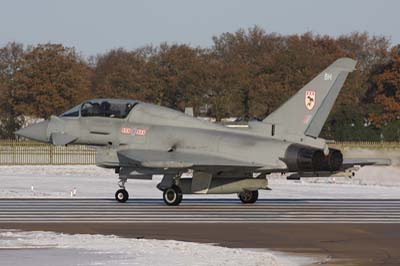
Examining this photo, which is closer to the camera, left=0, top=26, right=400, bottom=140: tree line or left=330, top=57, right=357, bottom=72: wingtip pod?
left=330, top=57, right=357, bottom=72: wingtip pod

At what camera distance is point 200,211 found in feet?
85.8

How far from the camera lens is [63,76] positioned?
79500mm

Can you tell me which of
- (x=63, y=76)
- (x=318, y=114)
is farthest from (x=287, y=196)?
(x=63, y=76)

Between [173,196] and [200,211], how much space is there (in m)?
1.99

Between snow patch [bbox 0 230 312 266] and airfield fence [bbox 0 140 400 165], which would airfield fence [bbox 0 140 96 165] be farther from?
snow patch [bbox 0 230 312 266]

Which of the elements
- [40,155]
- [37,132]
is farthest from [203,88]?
[37,132]

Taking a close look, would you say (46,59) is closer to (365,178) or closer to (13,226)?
(365,178)

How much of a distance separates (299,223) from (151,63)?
63968 millimetres

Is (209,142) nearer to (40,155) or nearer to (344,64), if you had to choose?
(344,64)

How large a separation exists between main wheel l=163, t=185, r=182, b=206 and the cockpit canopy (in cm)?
287

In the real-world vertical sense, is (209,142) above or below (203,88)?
below

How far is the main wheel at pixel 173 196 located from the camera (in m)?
28.0

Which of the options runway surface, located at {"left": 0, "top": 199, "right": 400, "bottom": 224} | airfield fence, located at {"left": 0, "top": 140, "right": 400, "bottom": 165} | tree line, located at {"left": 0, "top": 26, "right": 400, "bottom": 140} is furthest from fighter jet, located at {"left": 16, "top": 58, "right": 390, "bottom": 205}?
tree line, located at {"left": 0, "top": 26, "right": 400, "bottom": 140}

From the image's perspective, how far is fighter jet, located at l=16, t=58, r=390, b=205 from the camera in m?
27.1
